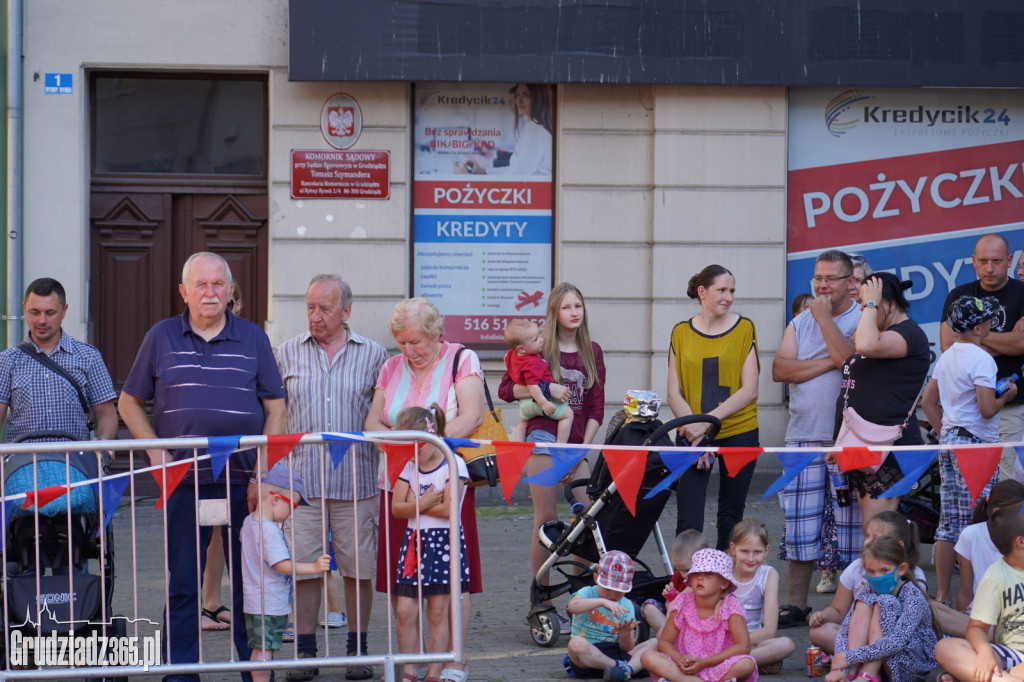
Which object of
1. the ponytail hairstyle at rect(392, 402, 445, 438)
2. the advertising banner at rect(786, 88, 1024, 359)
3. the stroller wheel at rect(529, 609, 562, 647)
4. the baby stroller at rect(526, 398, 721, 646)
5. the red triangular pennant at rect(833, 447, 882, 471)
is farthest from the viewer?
the advertising banner at rect(786, 88, 1024, 359)

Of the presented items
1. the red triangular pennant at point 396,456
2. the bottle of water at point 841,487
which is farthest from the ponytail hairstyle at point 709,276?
the red triangular pennant at point 396,456

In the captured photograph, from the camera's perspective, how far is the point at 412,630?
18.8 ft

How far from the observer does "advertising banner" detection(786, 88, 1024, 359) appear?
1173 cm

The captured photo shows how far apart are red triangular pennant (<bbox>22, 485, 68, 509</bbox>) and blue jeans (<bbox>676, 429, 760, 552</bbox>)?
3.31m

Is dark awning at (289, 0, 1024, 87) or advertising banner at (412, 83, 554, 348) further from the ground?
dark awning at (289, 0, 1024, 87)

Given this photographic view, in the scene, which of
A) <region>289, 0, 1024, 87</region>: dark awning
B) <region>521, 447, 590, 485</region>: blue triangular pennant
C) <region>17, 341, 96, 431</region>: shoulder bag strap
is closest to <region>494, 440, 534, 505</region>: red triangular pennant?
<region>521, 447, 590, 485</region>: blue triangular pennant

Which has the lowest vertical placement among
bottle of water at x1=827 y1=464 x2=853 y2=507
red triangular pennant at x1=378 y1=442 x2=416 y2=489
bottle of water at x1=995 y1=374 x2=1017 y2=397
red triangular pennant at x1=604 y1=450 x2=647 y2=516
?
bottle of water at x1=827 y1=464 x2=853 y2=507

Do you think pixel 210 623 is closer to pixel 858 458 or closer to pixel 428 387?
pixel 428 387

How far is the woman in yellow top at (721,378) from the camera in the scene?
23.9 feet

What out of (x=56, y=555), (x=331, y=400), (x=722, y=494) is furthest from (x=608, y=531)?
(x=56, y=555)

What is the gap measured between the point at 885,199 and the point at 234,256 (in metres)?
6.10

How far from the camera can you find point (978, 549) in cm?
615

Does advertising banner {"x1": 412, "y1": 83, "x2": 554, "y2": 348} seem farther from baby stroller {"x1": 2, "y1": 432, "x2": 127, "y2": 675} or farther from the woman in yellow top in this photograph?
baby stroller {"x1": 2, "y1": 432, "x2": 127, "y2": 675}

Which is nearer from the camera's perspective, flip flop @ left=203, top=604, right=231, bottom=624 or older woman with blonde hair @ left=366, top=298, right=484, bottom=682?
older woman with blonde hair @ left=366, top=298, right=484, bottom=682
